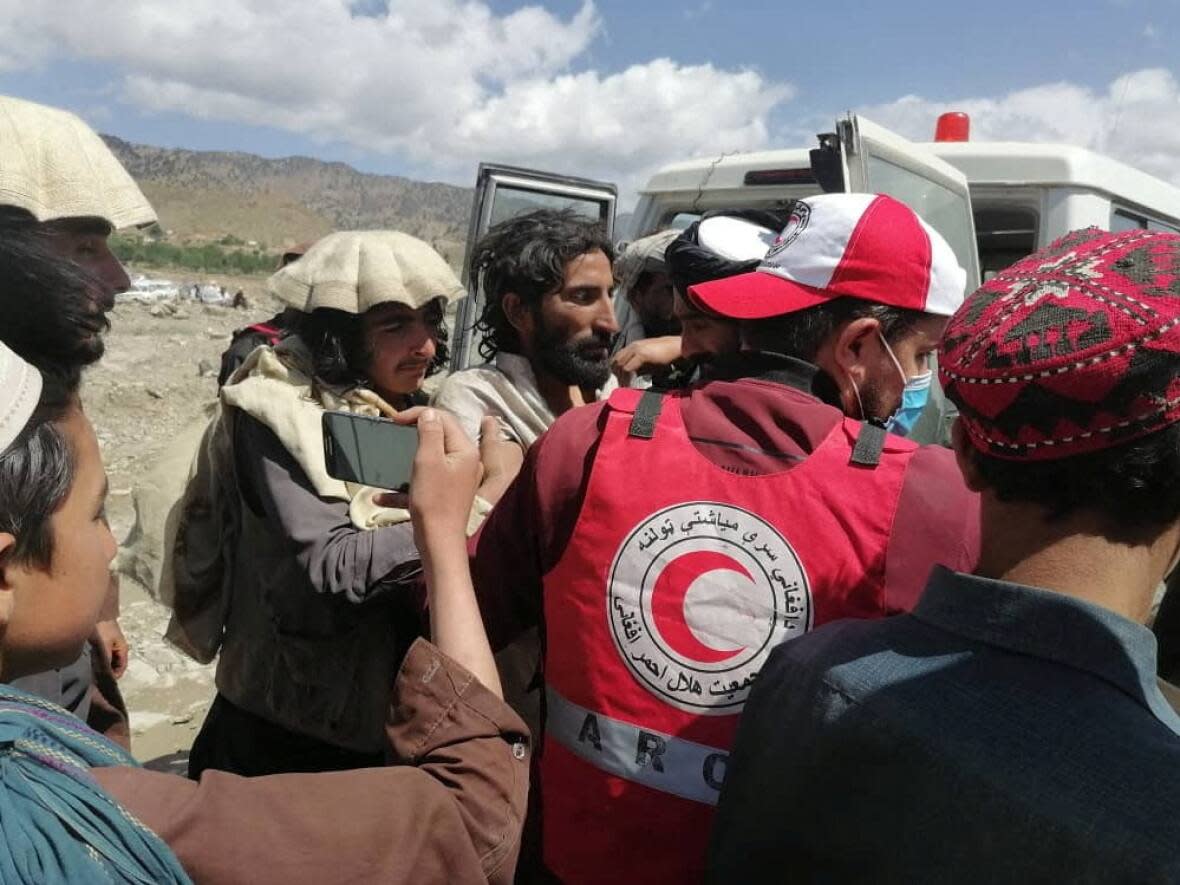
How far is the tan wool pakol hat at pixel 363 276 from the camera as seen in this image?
6.82 feet

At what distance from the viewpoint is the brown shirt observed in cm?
86

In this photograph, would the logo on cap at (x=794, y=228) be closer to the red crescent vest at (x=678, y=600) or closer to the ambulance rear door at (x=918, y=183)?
the red crescent vest at (x=678, y=600)

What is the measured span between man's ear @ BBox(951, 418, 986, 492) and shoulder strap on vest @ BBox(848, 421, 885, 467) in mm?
171

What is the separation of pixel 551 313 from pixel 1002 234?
2.81 m

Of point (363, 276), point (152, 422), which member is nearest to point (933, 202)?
point (363, 276)

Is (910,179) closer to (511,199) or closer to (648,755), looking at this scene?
(511,199)

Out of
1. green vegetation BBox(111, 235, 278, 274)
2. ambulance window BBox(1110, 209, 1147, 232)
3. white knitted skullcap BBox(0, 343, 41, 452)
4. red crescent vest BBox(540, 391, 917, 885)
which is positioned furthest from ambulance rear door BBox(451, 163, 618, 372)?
green vegetation BBox(111, 235, 278, 274)

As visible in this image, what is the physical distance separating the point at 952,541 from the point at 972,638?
0.29m

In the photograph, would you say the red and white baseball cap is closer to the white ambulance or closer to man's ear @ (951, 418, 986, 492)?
man's ear @ (951, 418, 986, 492)

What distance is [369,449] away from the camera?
5.19ft

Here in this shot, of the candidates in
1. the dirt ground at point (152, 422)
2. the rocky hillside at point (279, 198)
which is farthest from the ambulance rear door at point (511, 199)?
the rocky hillside at point (279, 198)

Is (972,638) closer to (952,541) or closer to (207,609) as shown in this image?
(952,541)

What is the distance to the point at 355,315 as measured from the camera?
7.00 feet

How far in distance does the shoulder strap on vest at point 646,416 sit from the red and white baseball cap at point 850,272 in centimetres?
18
